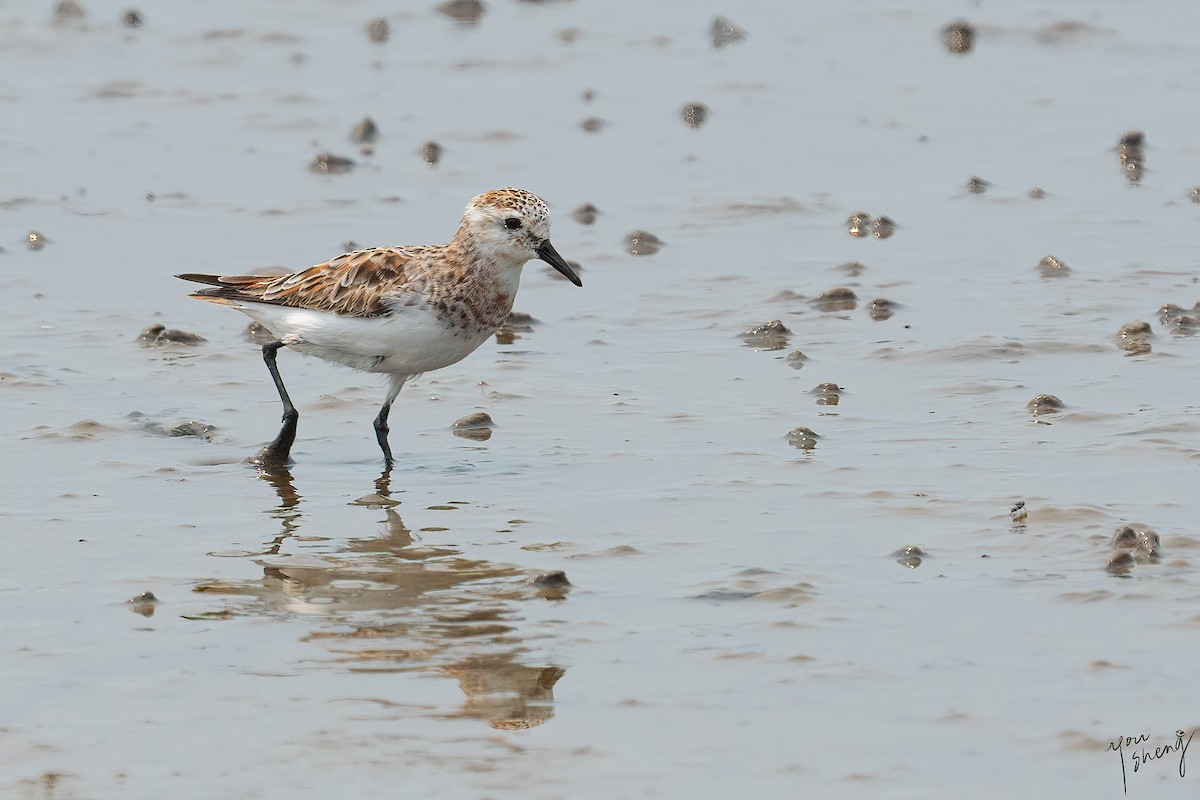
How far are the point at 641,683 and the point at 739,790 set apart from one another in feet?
3.21

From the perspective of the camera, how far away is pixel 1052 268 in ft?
45.4

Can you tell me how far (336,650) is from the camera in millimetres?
7555

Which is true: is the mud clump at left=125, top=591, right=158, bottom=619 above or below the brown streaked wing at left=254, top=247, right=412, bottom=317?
below

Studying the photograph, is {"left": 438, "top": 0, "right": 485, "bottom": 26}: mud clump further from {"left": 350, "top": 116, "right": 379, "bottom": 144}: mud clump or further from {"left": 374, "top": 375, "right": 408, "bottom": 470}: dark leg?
{"left": 374, "top": 375, "right": 408, "bottom": 470}: dark leg

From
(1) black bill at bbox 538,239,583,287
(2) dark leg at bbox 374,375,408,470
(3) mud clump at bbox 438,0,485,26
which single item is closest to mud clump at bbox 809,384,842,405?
(1) black bill at bbox 538,239,583,287

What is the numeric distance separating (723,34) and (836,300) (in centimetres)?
917

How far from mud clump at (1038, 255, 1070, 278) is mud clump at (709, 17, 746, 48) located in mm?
8626

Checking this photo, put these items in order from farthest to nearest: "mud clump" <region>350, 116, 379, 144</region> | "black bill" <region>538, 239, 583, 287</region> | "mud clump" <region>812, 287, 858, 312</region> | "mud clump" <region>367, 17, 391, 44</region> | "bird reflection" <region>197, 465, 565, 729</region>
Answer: "mud clump" <region>367, 17, 391, 44</region>, "mud clump" <region>350, 116, 379, 144</region>, "mud clump" <region>812, 287, 858, 312</region>, "black bill" <region>538, 239, 583, 287</region>, "bird reflection" <region>197, 465, 565, 729</region>

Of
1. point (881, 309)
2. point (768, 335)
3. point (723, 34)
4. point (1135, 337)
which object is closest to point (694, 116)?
point (723, 34)

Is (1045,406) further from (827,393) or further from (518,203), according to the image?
(518,203)

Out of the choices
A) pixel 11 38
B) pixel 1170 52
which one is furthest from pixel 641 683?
pixel 11 38

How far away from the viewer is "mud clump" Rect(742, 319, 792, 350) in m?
12.6

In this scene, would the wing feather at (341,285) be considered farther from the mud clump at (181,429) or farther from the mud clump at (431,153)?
the mud clump at (431,153)

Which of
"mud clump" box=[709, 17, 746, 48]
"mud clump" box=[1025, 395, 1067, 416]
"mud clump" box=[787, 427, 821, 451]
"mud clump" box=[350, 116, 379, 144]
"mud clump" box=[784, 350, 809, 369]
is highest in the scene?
"mud clump" box=[709, 17, 746, 48]
